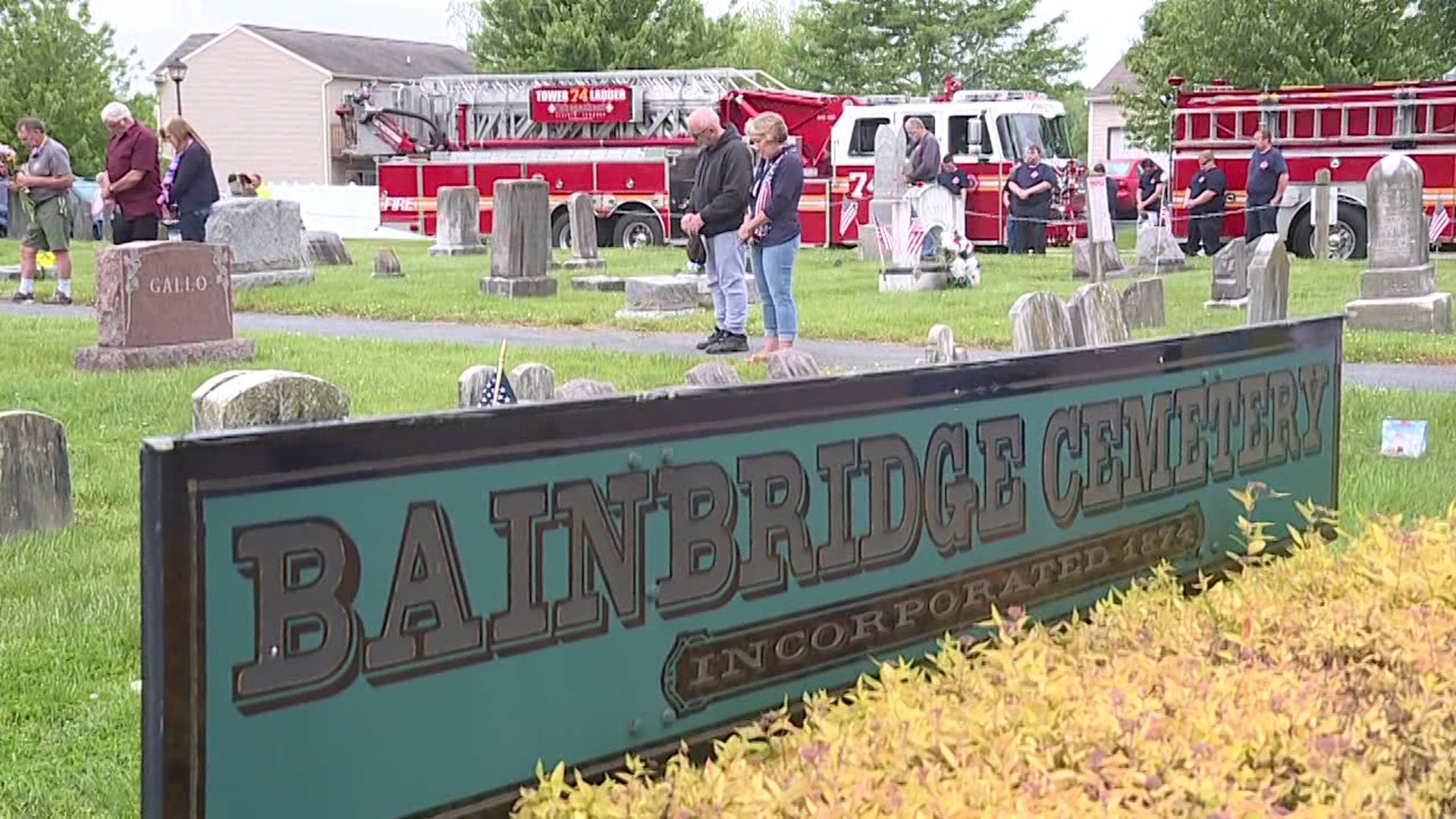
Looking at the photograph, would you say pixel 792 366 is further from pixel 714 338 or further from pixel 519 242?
pixel 519 242

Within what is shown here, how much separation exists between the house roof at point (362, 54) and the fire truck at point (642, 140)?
28.4 metres

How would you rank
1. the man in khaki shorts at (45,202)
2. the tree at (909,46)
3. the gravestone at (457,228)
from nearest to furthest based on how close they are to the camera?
the man in khaki shorts at (45,202) → the gravestone at (457,228) → the tree at (909,46)

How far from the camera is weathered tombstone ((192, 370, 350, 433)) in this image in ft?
19.5

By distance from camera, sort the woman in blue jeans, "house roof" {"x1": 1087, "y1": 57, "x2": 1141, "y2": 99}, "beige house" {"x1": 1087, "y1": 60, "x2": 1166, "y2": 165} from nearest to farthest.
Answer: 1. the woman in blue jeans
2. "beige house" {"x1": 1087, "y1": 60, "x2": 1166, "y2": 165}
3. "house roof" {"x1": 1087, "y1": 57, "x2": 1141, "y2": 99}

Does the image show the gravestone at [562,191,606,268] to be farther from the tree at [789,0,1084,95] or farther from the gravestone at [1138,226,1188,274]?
the tree at [789,0,1084,95]

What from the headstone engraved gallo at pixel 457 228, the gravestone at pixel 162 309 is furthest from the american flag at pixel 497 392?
the headstone engraved gallo at pixel 457 228

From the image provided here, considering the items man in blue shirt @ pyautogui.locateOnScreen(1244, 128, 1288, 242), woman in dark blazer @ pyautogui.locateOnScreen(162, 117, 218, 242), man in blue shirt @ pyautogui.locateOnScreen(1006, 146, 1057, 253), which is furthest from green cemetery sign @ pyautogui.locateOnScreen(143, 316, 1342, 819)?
man in blue shirt @ pyautogui.locateOnScreen(1006, 146, 1057, 253)

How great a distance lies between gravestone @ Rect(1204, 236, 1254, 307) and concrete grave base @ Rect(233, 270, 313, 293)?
967 cm

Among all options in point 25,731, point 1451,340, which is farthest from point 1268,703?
point 1451,340

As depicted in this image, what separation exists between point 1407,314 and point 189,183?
33.6 ft

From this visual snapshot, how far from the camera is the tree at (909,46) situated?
51.8m

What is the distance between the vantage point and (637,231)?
29.8 metres

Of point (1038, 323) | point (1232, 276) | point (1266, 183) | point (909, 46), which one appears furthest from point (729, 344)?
point (909, 46)

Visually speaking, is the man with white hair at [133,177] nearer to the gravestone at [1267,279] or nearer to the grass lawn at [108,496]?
the grass lawn at [108,496]
